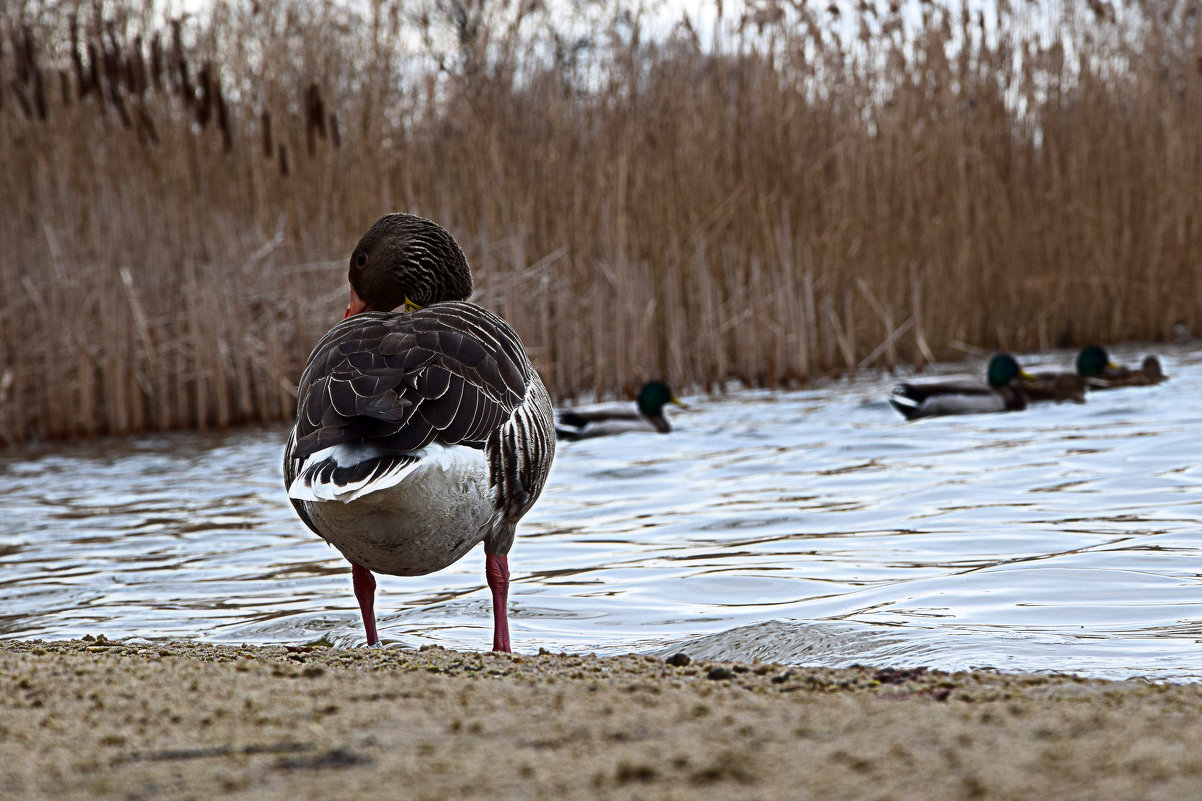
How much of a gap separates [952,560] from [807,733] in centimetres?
290

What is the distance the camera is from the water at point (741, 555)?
374 cm

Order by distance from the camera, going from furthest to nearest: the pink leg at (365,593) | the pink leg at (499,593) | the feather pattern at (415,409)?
the pink leg at (365,593) → the pink leg at (499,593) → the feather pattern at (415,409)

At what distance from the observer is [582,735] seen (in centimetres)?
200

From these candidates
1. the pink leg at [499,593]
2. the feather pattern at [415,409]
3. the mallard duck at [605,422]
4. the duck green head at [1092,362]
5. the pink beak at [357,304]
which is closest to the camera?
the feather pattern at [415,409]

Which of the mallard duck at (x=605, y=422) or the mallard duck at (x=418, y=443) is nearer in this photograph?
the mallard duck at (x=418, y=443)

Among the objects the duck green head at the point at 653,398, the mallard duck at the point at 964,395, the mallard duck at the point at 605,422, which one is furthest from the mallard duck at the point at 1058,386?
the mallard duck at the point at 605,422

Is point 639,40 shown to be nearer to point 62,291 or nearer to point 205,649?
point 62,291

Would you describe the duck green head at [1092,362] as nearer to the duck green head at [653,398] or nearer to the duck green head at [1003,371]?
the duck green head at [1003,371]

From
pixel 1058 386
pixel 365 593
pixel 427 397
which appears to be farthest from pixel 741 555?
pixel 1058 386

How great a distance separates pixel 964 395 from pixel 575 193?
3554 mm

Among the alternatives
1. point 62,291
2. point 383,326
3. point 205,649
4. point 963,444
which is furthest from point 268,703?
point 62,291

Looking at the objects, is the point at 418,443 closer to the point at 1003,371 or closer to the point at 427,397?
the point at 427,397

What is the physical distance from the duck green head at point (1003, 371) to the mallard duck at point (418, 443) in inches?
Result: 276

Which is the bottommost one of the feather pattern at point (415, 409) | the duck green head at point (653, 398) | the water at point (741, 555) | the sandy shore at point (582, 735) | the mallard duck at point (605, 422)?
the water at point (741, 555)
